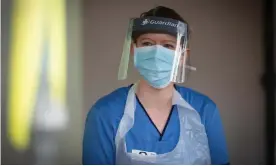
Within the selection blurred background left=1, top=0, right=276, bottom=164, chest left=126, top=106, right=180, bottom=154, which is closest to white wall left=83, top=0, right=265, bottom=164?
blurred background left=1, top=0, right=276, bottom=164

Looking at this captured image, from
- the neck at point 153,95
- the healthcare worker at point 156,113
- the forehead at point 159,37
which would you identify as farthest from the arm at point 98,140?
the forehead at point 159,37

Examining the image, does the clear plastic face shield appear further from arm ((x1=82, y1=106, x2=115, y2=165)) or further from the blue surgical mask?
arm ((x1=82, y1=106, x2=115, y2=165))

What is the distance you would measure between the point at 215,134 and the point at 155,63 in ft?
0.87

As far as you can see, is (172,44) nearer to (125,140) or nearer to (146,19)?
(146,19)

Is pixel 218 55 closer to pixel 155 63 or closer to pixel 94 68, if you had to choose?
pixel 155 63

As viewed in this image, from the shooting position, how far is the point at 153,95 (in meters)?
1.06

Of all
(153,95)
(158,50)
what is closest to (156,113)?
(153,95)

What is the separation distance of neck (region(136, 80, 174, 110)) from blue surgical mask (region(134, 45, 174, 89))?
21 millimetres

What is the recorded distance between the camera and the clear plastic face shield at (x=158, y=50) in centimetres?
102

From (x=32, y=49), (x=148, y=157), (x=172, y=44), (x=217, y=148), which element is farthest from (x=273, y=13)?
(x=32, y=49)

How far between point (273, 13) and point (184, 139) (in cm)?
43

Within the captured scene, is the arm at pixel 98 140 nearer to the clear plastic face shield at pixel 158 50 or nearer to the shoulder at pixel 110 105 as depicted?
the shoulder at pixel 110 105

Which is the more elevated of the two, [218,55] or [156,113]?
[218,55]

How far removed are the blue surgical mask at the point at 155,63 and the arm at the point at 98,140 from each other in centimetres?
16
